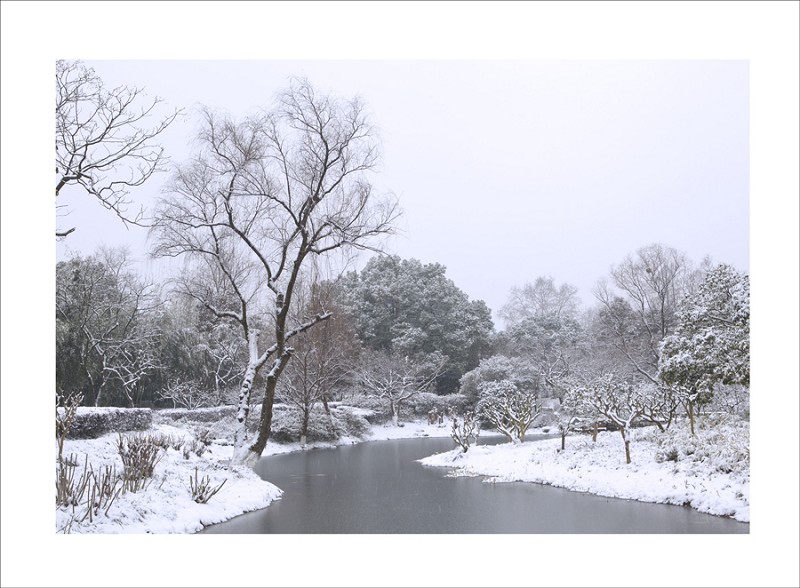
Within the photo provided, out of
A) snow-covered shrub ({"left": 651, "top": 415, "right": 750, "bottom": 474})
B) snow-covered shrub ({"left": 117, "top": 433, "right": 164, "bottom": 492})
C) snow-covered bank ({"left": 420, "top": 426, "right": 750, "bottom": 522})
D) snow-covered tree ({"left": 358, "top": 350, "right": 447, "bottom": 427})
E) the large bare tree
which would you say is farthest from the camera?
snow-covered tree ({"left": 358, "top": 350, "right": 447, "bottom": 427})

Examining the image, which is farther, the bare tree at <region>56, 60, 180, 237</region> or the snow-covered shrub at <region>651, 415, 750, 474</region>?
the snow-covered shrub at <region>651, 415, 750, 474</region>

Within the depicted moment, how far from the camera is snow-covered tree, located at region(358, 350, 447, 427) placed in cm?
2097

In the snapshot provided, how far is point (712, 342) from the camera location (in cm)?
878

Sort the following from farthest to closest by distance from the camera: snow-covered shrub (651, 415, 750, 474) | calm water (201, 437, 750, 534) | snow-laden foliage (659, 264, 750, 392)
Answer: snow-laden foliage (659, 264, 750, 392), snow-covered shrub (651, 415, 750, 474), calm water (201, 437, 750, 534)

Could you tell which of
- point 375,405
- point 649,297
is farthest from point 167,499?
point 649,297

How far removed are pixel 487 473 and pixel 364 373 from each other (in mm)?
11396

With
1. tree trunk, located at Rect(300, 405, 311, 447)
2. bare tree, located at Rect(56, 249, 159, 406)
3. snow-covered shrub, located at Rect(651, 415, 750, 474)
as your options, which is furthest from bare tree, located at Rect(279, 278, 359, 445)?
snow-covered shrub, located at Rect(651, 415, 750, 474)

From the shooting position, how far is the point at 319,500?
7668mm

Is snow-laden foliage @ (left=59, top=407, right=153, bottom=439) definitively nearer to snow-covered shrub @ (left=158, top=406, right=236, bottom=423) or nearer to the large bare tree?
the large bare tree

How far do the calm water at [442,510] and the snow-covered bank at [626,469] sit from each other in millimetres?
245

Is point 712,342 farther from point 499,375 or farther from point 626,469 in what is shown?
point 499,375

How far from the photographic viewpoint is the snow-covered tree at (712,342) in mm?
8242

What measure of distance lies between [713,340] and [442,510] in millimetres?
4807

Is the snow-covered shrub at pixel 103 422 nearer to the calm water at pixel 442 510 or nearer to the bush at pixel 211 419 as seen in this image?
the calm water at pixel 442 510
